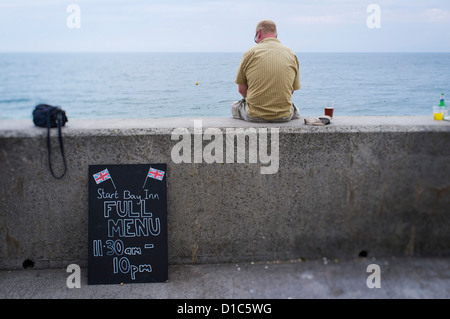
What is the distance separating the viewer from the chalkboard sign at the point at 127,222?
325 centimetres

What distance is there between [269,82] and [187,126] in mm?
918

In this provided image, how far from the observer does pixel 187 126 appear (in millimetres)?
3355

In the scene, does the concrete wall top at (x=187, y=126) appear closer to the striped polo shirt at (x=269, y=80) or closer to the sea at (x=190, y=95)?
the striped polo shirt at (x=269, y=80)

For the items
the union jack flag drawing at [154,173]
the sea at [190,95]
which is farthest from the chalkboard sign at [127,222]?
the sea at [190,95]

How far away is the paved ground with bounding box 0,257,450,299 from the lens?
304cm

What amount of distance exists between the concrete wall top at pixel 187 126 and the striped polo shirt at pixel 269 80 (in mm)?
181

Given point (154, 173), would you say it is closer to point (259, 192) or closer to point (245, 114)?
point (259, 192)

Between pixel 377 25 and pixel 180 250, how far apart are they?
2727 millimetres

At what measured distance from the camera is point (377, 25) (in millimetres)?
3627

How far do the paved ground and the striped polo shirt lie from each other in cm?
141

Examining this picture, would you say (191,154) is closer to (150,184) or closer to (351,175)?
(150,184)

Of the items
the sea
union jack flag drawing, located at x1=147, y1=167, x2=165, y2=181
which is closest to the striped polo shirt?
union jack flag drawing, located at x1=147, y1=167, x2=165, y2=181

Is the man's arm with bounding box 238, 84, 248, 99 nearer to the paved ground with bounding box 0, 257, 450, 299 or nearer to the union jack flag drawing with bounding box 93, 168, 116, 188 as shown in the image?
the union jack flag drawing with bounding box 93, 168, 116, 188

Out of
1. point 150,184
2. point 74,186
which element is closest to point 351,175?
point 150,184
